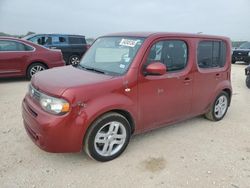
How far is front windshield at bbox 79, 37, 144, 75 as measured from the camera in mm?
3863

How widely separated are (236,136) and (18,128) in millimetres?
3794

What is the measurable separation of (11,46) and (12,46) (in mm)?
31

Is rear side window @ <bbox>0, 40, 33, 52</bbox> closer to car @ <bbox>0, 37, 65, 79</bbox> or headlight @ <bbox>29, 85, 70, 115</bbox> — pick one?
car @ <bbox>0, 37, 65, 79</bbox>

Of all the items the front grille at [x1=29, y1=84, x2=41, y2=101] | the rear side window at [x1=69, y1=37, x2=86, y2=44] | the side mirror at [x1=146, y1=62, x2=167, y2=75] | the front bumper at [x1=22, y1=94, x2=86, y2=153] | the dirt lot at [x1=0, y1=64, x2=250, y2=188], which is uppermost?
the rear side window at [x1=69, y1=37, x2=86, y2=44]

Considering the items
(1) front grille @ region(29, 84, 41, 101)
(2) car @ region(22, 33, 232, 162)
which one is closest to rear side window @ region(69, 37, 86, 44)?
(2) car @ region(22, 33, 232, 162)

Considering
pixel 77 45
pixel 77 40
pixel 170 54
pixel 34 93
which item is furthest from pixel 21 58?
pixel 170 54

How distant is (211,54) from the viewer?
16.6 ft

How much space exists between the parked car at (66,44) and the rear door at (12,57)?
13.9 ft

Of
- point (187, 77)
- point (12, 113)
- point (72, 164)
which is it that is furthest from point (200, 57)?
point (12, 113)

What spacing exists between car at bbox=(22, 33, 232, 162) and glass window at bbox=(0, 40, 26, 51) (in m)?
5.20

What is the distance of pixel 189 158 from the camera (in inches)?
151

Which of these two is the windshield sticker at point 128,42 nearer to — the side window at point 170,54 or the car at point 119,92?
the car at point 119,92

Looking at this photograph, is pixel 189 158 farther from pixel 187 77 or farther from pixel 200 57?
pixel 200 57

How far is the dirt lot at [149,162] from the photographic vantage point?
3.24m
